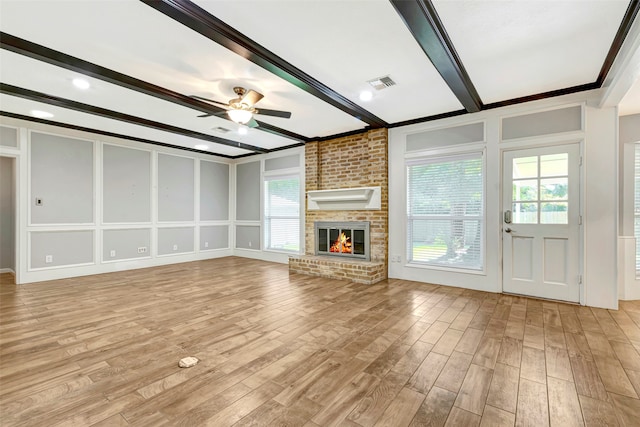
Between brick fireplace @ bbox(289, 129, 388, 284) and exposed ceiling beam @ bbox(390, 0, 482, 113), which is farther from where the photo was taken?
brick fireplace @ bbox(289, 129, 388, 284)

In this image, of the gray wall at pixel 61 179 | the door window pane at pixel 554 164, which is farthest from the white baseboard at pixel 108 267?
the door window pane at pixel 554 164

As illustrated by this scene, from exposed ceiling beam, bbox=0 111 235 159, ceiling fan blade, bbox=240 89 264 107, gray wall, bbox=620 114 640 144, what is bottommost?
gray wall, bbox=620 114 640 144

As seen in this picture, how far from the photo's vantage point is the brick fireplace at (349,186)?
492 centimetres

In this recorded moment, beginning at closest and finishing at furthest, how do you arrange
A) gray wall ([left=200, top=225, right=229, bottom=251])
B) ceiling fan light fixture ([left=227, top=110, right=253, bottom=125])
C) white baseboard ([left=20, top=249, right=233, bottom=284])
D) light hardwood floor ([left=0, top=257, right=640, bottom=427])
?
1. light hardwood floor ([left=0, top=257, right=640, bottom=427])
2. ceiling fan light fixture ([left=227, top=110, right=253, bottom=125])
3. white baseboard ([left=20, top=249, right=233, bottom=284])
4. gray wall ([left=200, top=225, right=229, bottom=251])

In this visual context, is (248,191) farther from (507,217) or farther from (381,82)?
(507,217)

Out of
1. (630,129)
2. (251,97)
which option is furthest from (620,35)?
(251,97)

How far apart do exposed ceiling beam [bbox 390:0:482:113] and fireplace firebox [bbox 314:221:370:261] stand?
2.64 metres

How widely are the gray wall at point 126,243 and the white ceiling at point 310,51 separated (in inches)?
95.3

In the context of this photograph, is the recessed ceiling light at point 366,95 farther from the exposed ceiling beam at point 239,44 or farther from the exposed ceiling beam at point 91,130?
the exposed ceiling beam at point 91,130

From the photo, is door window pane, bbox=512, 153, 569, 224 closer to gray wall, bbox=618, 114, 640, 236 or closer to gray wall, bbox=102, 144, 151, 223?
gray wall, bbox=618, 114, 640, 236

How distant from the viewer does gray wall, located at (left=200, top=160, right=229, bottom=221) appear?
721 centimetres

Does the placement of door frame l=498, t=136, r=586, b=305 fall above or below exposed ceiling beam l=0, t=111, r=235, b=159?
below

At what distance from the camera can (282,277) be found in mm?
5117

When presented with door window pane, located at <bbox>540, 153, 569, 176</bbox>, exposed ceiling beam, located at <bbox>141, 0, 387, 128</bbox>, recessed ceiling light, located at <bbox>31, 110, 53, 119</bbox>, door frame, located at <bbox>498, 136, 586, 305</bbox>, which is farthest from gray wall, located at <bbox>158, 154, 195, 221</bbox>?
door window pane, located at <bbox>540, 153, 569, 176</bbox>
